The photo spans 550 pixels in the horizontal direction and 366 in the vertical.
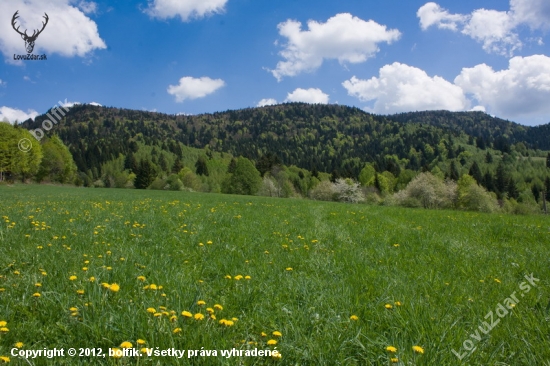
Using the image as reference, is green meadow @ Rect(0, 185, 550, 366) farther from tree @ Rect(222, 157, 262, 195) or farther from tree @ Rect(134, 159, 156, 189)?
tree @ Rect(134, 159, 156, 189)

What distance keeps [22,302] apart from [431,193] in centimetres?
7907

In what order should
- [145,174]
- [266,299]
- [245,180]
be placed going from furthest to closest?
[145,174] < [245,180] < [266,299]

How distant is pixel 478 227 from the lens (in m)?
11.7

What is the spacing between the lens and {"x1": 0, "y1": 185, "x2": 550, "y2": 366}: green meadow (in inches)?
109

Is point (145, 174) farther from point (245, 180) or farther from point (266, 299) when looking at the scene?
point (266, 299)

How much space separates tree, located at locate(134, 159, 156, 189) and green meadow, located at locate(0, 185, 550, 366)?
101 m

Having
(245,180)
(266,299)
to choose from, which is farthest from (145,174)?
(266,299)

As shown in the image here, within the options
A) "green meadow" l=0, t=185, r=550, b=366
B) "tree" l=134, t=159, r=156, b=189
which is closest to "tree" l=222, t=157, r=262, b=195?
"tree" l=134, t=159, r=156, b=189

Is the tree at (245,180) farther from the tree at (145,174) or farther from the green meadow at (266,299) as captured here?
the green meadow at (266,299)

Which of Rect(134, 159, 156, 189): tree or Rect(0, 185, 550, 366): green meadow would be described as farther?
Rect(134, 159, 156, 189): tree

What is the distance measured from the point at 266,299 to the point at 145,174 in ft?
353

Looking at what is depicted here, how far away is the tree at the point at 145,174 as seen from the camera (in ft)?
335

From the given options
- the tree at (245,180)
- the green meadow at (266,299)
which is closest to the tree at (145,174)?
the tree at (245,180)

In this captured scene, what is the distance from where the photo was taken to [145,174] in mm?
102625
